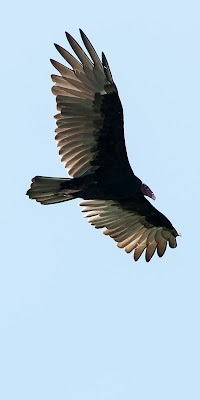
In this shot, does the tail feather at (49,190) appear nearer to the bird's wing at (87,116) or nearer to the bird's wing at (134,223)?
the bird's wing at (87,116)

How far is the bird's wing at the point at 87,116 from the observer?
12273 millimetres

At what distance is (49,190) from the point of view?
494 inches

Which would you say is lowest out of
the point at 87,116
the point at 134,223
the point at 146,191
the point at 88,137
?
the point at 134,223

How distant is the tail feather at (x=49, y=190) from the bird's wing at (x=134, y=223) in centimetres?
92

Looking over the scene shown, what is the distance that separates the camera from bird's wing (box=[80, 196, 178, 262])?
13578mm

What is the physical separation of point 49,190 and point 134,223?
1.71 meters

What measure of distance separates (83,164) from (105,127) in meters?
0.59

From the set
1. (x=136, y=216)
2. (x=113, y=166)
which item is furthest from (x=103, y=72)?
(x=136, y=216)

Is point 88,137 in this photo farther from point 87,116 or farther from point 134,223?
point 134,223

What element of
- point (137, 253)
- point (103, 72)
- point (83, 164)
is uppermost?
point (103, 72)

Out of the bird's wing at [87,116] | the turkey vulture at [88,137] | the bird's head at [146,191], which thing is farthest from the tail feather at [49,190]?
the bird's head at [146,191]

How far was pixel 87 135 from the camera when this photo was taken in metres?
12.6

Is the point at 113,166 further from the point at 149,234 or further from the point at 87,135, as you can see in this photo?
the point at 149,234

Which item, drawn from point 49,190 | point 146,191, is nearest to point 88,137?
point 49,190
